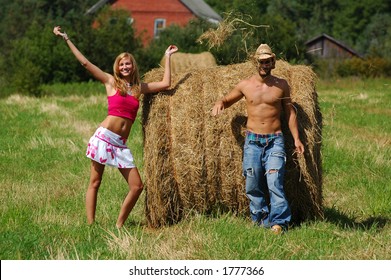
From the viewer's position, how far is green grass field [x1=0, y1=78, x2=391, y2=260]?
6473mm

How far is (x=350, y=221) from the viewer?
8.30 metres

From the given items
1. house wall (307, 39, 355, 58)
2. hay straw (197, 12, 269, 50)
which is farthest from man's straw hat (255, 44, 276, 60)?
Answer: house wall (307, 39, 355, 58)

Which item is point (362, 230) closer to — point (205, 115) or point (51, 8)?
point (205, 115)

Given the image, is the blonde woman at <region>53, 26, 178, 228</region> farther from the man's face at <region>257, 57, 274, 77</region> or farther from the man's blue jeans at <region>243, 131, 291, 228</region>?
the man's blue jeans at <region>243, 131, 291, 228</region>

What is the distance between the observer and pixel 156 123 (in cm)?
786

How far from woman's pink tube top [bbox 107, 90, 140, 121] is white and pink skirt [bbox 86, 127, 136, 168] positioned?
0.69 feet

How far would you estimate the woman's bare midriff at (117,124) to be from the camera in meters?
7.79

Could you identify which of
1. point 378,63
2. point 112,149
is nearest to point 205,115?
point 112,149

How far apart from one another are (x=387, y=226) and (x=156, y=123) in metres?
2.58

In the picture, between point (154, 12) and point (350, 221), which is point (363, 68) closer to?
point (154, 12)

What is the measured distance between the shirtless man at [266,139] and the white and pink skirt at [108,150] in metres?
0.98

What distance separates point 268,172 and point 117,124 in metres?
1.57

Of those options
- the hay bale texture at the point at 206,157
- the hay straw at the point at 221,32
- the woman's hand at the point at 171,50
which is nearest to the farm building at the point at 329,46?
the hay straw at the point at 221,32

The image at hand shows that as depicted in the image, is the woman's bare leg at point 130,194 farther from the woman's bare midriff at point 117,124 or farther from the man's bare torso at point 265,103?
the man's bare torso at point 265,103
